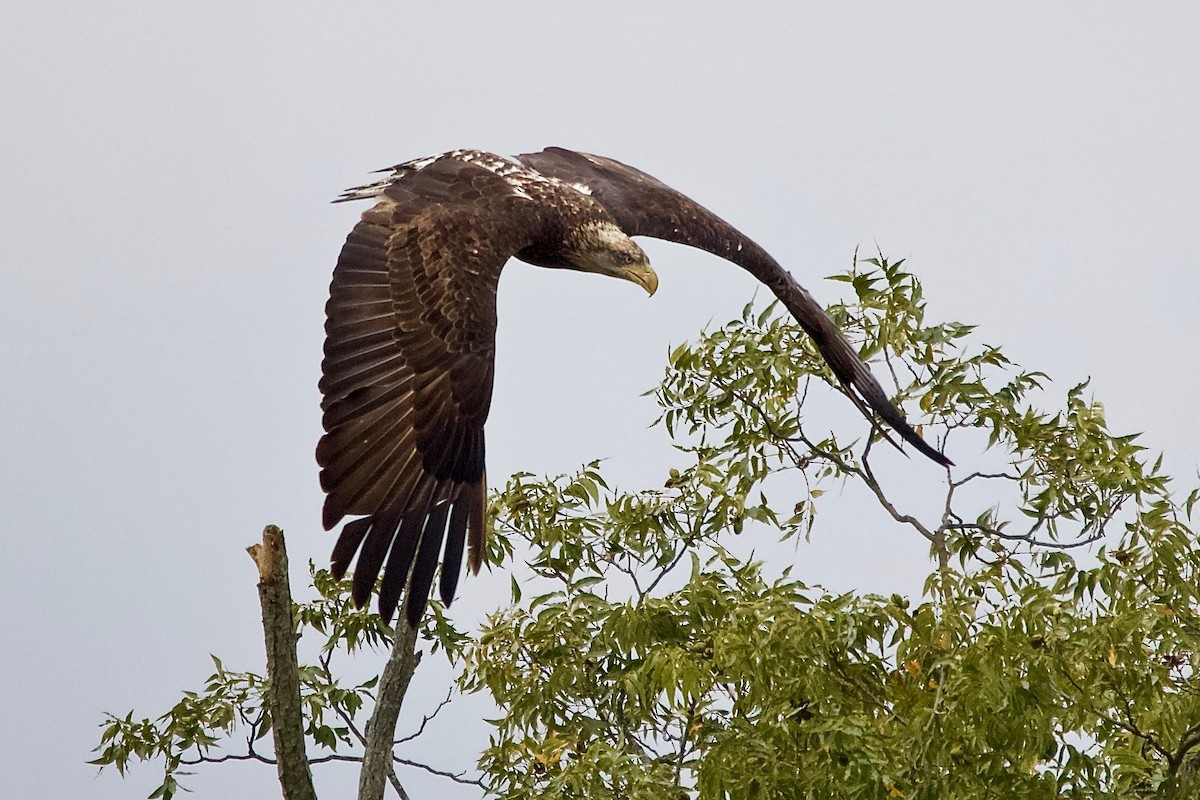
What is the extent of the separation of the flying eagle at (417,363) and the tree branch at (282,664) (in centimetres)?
25

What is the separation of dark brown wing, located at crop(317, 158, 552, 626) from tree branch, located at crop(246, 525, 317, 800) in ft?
0.96

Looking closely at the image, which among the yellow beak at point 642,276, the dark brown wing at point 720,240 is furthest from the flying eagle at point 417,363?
the dark brown wing at point 720,240

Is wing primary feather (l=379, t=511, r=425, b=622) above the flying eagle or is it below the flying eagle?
below

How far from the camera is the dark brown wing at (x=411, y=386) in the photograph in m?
6.01

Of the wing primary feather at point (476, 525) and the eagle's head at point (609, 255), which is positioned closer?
the wing primary feather at point (476, 525)

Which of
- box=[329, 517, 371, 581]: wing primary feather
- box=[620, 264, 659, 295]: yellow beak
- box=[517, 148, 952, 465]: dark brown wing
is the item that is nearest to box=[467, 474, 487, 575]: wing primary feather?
box=[329, 517, 371, 581]: wing primary feather

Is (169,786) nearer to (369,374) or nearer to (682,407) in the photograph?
(369,374)

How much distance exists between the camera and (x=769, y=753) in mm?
5543

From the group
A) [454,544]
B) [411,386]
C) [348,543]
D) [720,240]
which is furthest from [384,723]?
[720,240]

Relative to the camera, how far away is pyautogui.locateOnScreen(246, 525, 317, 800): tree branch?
556cm

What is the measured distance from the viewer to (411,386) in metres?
6.39

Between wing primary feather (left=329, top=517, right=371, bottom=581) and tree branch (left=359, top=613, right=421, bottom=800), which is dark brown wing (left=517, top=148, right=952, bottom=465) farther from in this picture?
wing primary feather (left=329, top=517, right=371, bottom=581)

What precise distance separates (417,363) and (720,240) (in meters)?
2.57

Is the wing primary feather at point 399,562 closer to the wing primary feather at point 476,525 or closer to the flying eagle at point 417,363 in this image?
the flying eagle at point 417,363
